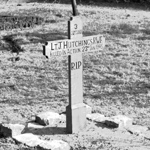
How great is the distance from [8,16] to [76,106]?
10266 millimetres

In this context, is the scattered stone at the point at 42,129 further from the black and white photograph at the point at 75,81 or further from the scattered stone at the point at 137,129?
the scattered stone at the point at 137,129

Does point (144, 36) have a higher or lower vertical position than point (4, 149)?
higher

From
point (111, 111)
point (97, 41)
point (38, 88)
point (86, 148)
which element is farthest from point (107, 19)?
point (86, 148)

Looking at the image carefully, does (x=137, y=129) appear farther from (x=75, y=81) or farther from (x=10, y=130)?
(x=10, y=130)

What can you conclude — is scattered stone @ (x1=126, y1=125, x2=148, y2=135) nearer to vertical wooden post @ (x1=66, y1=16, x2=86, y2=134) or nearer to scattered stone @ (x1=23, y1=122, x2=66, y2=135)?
vertical wooden post @ (x1=66, y1=16, x2=86, y2=134)

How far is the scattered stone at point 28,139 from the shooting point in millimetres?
6453

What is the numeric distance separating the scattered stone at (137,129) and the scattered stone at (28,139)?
4.55ft

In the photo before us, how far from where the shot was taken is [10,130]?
267 inches

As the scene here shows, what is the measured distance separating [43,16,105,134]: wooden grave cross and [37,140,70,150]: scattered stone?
613 millimetres

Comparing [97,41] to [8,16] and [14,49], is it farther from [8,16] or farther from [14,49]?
[8,16]

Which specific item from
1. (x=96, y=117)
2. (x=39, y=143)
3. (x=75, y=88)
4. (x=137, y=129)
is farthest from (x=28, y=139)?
A: (x=137, y=129)

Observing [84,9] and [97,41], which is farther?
[84,9]

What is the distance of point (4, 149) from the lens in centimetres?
644

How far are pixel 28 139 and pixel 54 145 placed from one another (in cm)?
51
